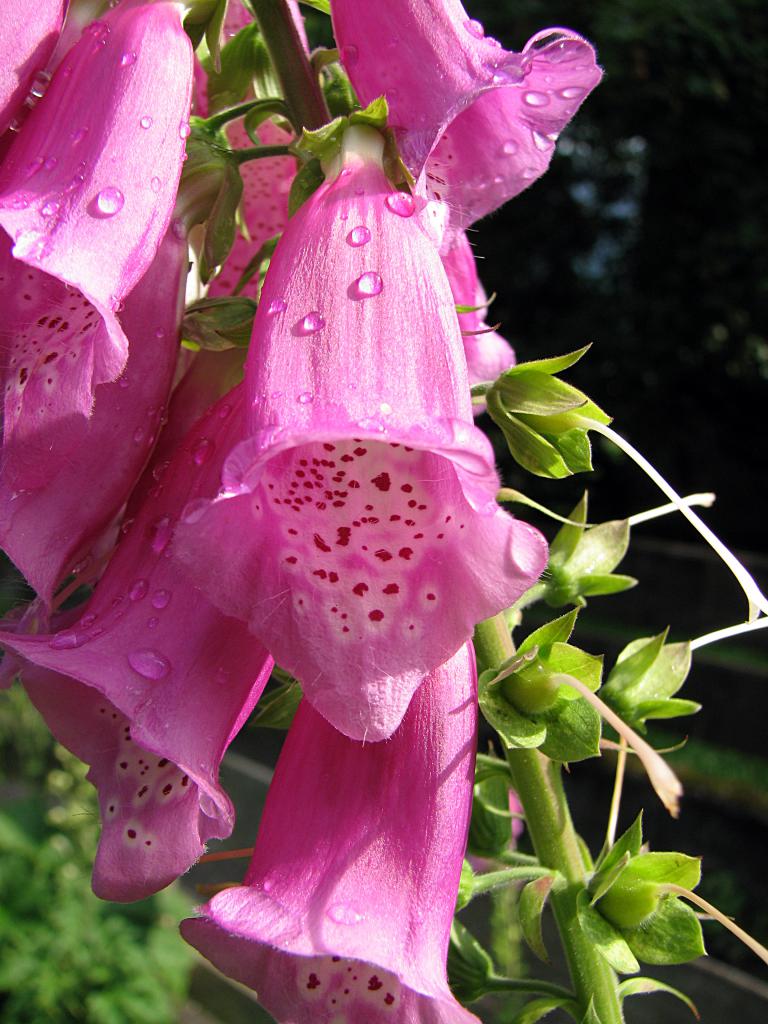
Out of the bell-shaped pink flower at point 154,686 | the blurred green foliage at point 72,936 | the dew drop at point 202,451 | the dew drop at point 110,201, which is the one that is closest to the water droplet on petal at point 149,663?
the bell-shaped pink flower at point 154,686

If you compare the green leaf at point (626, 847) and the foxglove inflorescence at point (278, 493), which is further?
the green leaf at point (626, 847)

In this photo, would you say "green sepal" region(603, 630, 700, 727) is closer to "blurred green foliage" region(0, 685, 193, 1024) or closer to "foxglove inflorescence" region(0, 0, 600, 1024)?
"foxglove inflorescence" region(0, 0, 600, 1024)

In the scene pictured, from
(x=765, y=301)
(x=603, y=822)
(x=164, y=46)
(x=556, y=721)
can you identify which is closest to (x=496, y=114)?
(x=164, y=46)

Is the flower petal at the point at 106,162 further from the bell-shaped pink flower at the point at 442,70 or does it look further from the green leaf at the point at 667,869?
the green leaf at the point at 667,869

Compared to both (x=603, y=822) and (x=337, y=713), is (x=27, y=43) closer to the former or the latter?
(x=337, y=713)

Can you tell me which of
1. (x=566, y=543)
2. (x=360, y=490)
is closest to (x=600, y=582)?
(x=566, y=543)

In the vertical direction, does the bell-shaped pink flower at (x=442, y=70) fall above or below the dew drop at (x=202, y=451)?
above

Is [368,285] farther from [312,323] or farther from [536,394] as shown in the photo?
[536,394]
